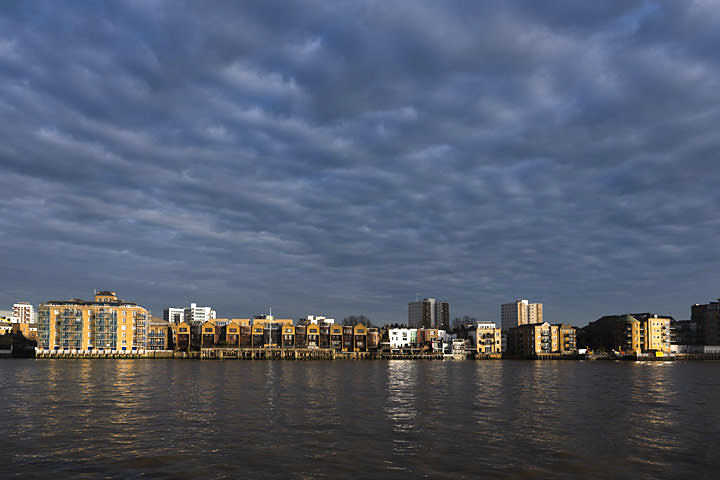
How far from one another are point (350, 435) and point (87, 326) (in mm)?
154584

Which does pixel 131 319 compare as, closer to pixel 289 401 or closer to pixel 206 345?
pixel 206 345

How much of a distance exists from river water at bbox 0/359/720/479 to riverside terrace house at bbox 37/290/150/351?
11338 centimetres

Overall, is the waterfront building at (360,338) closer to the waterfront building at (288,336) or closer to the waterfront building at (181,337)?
the waterfront building at (288,336)

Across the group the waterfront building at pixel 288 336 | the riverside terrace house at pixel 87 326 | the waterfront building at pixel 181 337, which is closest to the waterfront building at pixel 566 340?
the waterfront building at pixel 288 336

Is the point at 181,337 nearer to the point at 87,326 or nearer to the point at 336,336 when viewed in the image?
the point at 87,326

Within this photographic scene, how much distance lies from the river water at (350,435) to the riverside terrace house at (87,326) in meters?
113

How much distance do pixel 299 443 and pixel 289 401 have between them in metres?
20.5

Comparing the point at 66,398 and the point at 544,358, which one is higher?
the point at 66,398

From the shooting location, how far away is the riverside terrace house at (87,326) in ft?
531

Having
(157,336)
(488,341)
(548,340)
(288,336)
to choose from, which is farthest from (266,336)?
(548,340)

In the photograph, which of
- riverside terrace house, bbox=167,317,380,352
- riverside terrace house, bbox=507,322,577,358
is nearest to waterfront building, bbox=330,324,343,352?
riverside terrace house, bbox=167,317,380,352

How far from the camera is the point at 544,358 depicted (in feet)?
625

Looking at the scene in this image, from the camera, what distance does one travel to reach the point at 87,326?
16375cm

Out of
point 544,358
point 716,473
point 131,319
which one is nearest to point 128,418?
point 716,473
